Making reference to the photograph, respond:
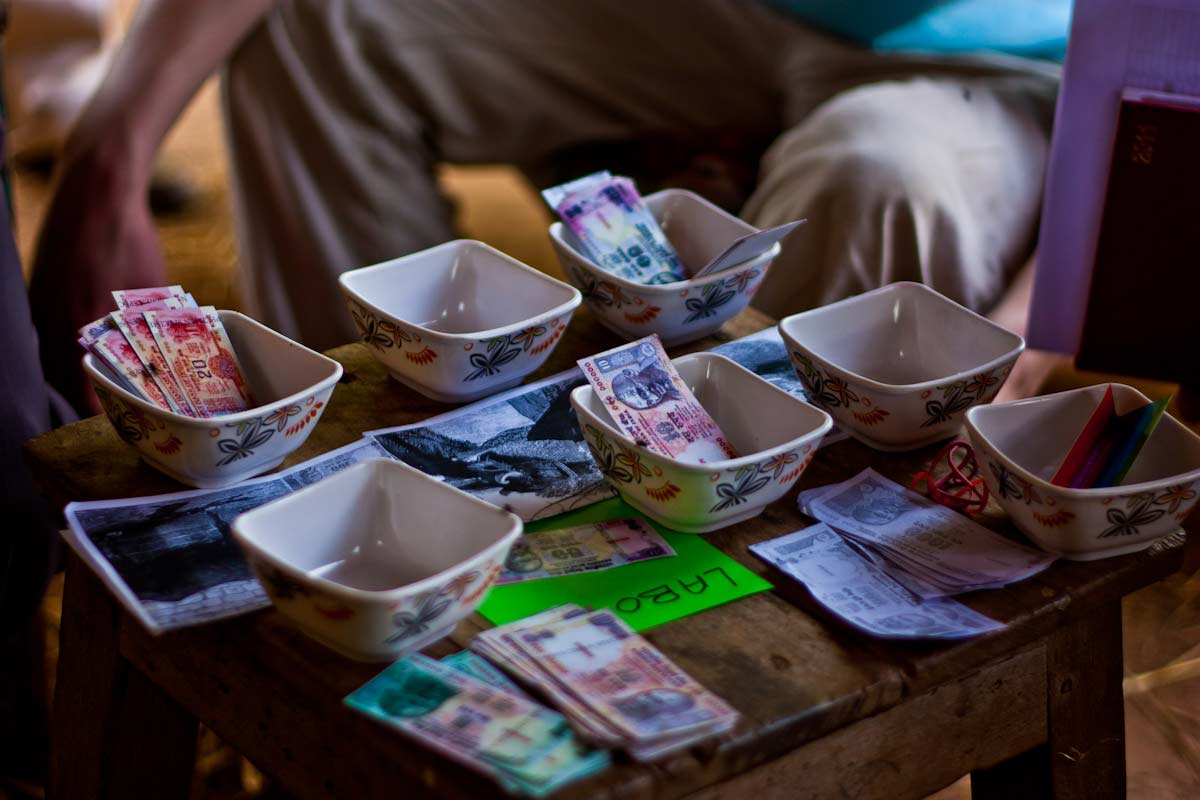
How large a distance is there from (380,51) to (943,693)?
1305mm

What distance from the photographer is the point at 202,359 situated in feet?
3.13

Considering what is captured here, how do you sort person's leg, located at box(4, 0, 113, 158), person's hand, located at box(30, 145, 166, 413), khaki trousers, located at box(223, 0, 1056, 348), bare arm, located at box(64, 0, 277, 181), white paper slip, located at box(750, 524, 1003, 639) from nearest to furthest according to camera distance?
white paper slip, located at box(750, 524, 1003, 639) < person's hand, located at box(30, 145, 166, 413) < bare arm, located at box(64, 0, 277, 181) < khaki trousers, located at box(223, 0, 1056, 348) < person's leg, located at box(4, 0, 113, 158)

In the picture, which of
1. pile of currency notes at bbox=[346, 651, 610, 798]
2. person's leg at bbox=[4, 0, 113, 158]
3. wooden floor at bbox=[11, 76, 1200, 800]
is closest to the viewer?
pile of currency notes at bbox=[346, 651, 610, 798]

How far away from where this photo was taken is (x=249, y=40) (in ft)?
5.72

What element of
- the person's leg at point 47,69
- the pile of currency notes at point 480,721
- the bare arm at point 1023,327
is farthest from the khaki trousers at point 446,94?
the pile of currency notes at point 480,721

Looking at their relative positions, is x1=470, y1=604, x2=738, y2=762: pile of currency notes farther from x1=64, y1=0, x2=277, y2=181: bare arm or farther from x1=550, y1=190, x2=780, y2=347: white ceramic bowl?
x1=64, y1=0, x2=277, y2=181: bare arm

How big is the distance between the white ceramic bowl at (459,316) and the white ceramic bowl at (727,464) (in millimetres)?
119

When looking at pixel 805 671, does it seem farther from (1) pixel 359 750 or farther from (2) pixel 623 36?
(2) pixel 623 36

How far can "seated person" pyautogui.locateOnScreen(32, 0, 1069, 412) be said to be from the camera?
1475 mm

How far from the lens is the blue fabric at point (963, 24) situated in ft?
5.33

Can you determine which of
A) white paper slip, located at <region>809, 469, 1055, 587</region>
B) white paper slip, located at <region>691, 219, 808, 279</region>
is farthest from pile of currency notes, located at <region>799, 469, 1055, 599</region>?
white paper slip, located at <region>691, 219, 808, 279</region>

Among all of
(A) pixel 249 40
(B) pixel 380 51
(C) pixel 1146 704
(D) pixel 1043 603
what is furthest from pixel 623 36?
(D) pixel 1043 603

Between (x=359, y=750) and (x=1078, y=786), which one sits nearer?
(x=359, y=750)

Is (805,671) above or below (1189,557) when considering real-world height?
above
